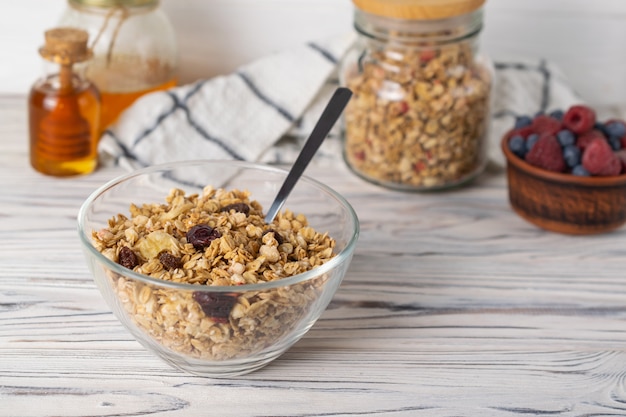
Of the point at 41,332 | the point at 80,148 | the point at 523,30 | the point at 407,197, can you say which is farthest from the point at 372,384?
the point at 523,30

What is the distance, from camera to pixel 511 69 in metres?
1.59

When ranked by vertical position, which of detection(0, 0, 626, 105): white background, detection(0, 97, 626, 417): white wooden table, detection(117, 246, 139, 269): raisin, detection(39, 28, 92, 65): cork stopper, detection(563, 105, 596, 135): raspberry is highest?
detection(39, 28, 92, 65): cork stopper

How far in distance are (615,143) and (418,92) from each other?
0.28 m

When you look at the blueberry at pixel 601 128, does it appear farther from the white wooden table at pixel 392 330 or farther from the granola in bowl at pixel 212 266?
the granola in bowl at pixel 212 266

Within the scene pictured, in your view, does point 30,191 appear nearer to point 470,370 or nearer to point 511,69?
point 470,370

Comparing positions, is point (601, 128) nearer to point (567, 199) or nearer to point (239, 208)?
point (567, 199)

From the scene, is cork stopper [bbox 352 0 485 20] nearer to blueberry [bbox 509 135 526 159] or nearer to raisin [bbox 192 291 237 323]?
blueberry [bbox 509 135 526 159]

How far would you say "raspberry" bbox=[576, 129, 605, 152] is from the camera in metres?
1.22

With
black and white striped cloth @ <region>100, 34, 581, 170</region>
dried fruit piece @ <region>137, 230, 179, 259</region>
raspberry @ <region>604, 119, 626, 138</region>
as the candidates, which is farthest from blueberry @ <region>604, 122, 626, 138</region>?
dried fruit piece @ <region>137, 230, 179, 259</region>

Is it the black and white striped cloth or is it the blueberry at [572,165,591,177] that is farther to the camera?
the black and white striped cloth

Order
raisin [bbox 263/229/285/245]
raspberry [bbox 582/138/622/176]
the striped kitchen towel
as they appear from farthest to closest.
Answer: the striped kitchen towel < raspberry [bbox 582/138/622/176] < raisin [bbox 263/229/285/245]

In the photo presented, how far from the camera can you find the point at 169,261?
90 centimetres

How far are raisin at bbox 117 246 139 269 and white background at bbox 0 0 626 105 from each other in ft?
2.61

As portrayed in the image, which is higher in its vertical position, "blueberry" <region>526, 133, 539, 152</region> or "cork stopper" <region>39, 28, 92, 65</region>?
"cork stopper" <region>39, 28, 92, 65</region>
